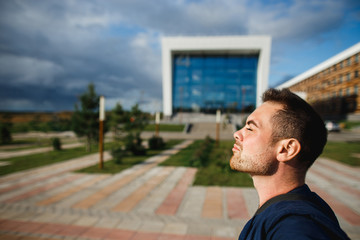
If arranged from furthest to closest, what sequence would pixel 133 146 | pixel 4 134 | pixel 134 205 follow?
pixel 4 134
pixel 133 146
pixel 134 205

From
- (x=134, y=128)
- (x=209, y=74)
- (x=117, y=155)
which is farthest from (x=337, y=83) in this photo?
(x=117, y=155)

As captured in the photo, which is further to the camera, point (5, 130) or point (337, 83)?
point (337, 83)

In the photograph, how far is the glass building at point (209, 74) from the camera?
39281 mm

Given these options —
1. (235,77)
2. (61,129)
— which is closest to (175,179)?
(61,129)

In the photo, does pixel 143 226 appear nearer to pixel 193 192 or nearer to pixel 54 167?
pixel 193 192

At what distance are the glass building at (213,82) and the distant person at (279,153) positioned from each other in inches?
1589

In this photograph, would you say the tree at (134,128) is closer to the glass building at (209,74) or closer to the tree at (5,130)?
the tree at (5,130)

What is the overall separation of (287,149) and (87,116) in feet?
41.8

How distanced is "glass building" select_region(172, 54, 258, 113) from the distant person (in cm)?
4036

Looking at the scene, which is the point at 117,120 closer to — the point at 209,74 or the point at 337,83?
the point at 209,74

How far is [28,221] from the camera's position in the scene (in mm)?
3844

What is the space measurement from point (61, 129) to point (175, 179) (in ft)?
93.3

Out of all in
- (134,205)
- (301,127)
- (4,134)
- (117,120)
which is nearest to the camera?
(301,127)

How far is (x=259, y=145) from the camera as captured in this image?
1136 mm
